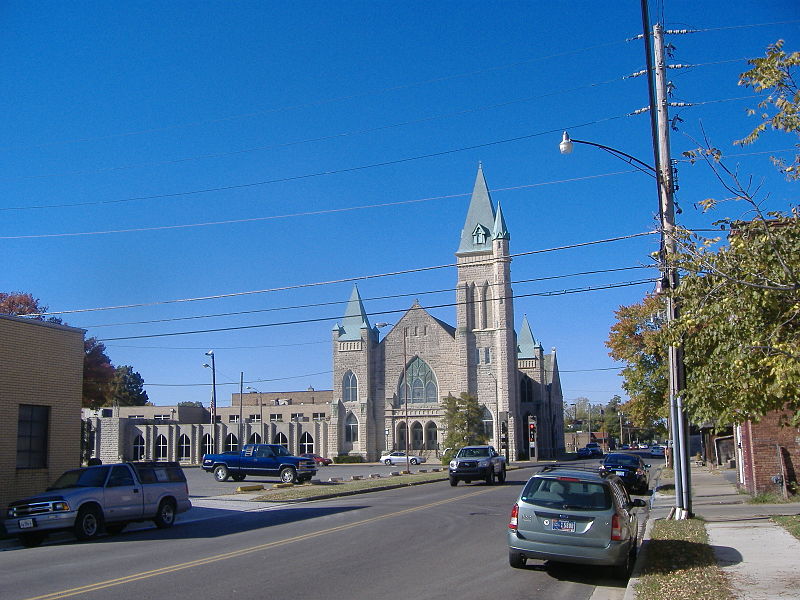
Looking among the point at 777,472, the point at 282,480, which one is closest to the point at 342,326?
the point at 282,480

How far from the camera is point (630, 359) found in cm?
3722

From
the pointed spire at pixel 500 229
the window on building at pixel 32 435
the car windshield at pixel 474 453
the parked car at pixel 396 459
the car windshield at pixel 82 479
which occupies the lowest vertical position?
the parked car at pixel 396 459

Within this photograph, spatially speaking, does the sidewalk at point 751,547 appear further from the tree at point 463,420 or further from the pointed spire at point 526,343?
the pointed spire at point 526,343

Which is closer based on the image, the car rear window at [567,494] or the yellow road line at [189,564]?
the yellow road line at [189,564]

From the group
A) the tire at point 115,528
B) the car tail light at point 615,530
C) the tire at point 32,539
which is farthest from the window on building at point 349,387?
the car tail light at point 615,530

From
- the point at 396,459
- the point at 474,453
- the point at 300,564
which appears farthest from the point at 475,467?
the point at 396,459

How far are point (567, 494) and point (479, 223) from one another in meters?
73.0

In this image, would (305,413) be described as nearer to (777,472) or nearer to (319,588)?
(777,472)

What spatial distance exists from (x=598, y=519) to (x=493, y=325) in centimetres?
7016

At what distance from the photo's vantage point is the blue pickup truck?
3669 centimetres

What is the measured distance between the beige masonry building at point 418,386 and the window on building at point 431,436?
0.10m

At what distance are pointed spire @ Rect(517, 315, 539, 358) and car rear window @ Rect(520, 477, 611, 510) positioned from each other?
76501 mm

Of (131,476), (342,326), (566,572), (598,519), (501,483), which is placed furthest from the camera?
(342,326)

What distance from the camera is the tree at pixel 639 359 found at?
34.3 meters
